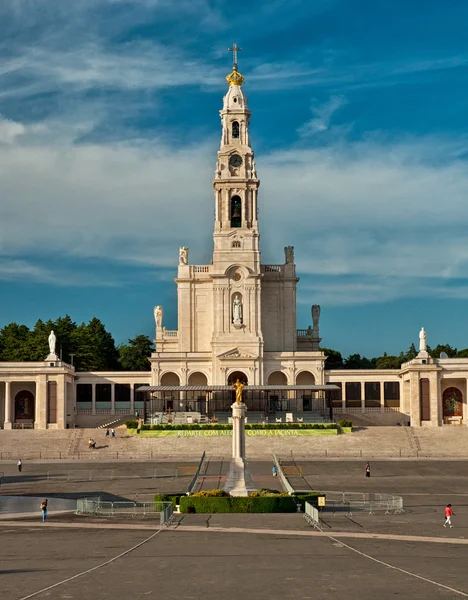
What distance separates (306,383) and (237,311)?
37.8 ft

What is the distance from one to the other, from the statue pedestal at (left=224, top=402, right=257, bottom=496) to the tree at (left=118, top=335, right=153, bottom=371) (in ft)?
290

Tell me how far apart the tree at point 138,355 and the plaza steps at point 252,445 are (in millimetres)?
50603

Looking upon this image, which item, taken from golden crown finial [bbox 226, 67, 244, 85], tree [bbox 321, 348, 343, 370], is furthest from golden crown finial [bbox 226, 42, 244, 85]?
tree [bbox 321, 348, 343, 370]

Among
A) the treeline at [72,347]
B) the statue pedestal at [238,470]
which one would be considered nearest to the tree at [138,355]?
the treeline at [72,347]

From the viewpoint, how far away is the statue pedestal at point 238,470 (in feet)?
179

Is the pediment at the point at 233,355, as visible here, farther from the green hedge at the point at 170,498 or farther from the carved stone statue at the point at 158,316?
the green hedge at the point at 170,498

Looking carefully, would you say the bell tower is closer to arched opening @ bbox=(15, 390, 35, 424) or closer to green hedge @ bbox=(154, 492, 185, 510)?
arched opening @ bbox=(15, 390, 35, 424)

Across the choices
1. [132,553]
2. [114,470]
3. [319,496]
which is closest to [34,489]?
[114,470]

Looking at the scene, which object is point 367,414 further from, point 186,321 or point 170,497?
point 170,497

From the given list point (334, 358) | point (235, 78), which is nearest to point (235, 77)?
point (235, 78)

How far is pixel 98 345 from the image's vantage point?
139 m

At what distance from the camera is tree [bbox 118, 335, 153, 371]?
14588 cm

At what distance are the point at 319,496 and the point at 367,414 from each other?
6526 cm

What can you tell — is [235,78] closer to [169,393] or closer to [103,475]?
[169,393]
